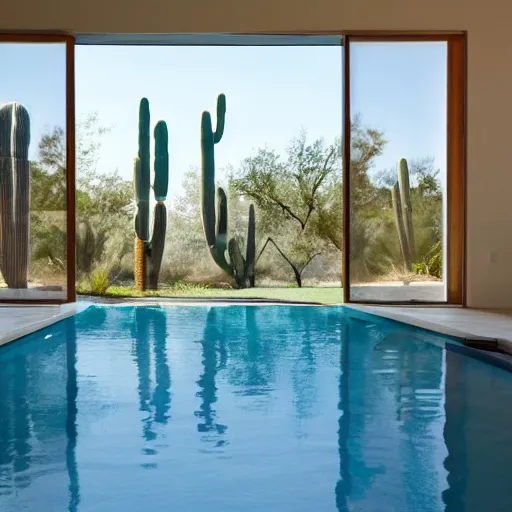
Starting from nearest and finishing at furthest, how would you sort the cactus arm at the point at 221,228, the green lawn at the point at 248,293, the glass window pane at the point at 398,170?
the glass window pane at the point at 398,170 < the cactus arm at the point at 221,228 < the green lawn at the point at 248,293

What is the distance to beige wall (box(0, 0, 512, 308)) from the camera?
7.71 meters

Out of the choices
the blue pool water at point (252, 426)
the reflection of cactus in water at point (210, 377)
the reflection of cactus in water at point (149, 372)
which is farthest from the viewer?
the reflection of cactus in water at point (149, 372)

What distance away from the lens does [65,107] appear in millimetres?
7977

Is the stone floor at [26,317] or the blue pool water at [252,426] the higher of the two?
the stone floor at [26,317]

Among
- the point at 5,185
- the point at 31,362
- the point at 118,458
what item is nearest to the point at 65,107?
the point at 5,185

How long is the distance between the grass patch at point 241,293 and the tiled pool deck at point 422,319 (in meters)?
1.78

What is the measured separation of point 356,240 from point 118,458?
18.3 ft

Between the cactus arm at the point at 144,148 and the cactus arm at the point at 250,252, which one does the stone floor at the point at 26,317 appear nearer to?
the cactus arm at the point at 144,148

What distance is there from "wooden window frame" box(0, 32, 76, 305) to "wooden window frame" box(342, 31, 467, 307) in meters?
2.89

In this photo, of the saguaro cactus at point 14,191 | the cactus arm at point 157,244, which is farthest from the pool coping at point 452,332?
the saguaro cactus at point 14,191

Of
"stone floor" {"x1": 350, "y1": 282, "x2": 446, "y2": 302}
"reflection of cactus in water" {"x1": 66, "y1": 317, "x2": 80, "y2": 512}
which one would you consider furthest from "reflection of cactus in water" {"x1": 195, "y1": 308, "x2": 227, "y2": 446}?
"stone floor" {"x1": 350, "y1": 282, "x2": 446, "y2": 302}

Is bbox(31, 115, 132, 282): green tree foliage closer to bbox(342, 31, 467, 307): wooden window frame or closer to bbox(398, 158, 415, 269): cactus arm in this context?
bbox(342, 31, 467, 307): wooden window frame

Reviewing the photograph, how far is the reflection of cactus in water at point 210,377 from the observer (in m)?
3.20

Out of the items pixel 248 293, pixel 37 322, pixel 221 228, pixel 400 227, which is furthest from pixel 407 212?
pixel 37 322
